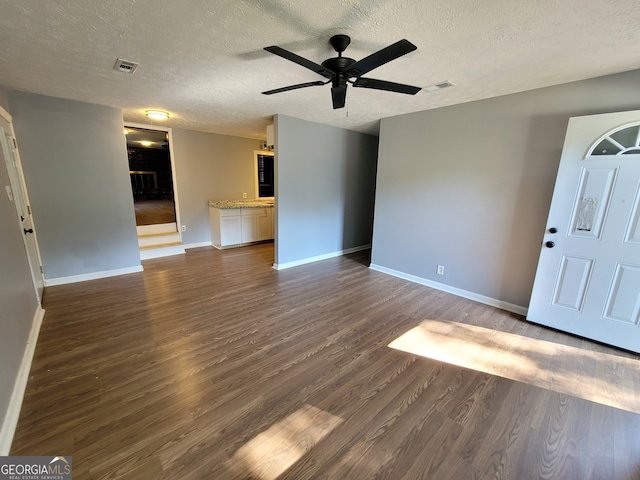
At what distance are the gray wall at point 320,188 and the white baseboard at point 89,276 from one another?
7.59ft

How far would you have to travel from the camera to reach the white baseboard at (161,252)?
4879mm

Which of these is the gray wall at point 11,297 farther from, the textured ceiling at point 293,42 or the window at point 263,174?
the window at point 263,174

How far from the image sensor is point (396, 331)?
2.71 metres

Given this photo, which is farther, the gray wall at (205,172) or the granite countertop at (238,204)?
the granite countertop at (238,204)

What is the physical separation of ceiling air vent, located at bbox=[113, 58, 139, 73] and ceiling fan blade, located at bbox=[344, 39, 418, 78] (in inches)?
74.6

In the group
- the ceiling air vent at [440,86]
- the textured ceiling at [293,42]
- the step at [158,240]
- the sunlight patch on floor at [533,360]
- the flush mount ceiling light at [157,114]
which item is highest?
the ceiling air vent at [440,86]

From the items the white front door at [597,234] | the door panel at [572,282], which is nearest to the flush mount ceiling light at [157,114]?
the white front door at [597,234]

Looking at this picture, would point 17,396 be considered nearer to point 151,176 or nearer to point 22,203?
point 22,203

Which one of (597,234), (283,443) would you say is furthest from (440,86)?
(283,443)

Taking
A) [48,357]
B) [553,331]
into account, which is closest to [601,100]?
[553,331]

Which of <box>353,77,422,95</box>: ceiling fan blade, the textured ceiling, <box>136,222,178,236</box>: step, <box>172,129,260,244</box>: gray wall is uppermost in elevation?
the textured ceiling

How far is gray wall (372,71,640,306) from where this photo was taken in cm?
270

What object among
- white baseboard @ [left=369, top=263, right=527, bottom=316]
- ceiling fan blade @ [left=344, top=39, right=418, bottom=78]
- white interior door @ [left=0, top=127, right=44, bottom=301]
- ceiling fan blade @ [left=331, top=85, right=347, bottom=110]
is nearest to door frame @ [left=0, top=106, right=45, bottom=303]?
white interior door @ [left=0, top=127, right=44, bottom=301]

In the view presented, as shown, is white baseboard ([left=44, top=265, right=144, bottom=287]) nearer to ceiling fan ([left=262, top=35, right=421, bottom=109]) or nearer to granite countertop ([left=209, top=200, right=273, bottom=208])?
granite countertop ([left=209, top=200, right=273, bottom=208])
